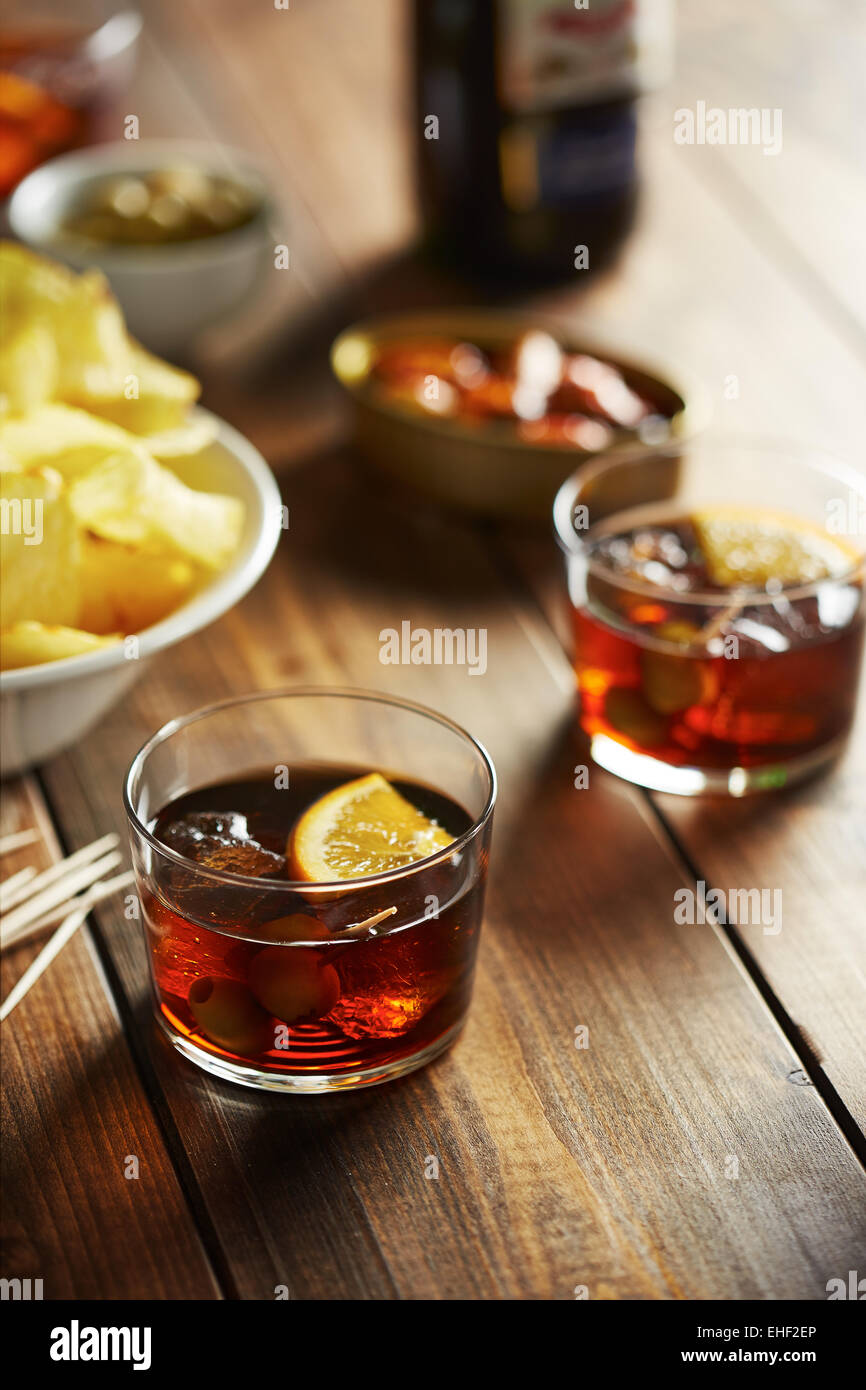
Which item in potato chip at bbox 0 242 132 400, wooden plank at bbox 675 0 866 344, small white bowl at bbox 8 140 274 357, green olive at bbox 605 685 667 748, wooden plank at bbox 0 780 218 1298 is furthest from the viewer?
wooden plank at bbox 675 0 866 344

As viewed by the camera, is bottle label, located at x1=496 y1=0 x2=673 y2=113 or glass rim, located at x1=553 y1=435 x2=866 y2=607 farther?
bottle label, located at x1=496 y1=0 x2=673 y2=113

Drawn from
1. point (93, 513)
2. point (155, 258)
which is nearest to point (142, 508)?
point (93, 513)

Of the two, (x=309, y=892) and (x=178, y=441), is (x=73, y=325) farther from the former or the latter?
(x=309, y=892)

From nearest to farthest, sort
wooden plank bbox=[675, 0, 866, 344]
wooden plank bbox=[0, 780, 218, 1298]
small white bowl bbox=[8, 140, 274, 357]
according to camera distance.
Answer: wooden plank bbox=[0, 780, 218, 1298] < small white bowl bbox=[8, 140, 274, 357] < wooden plank bbox=[675, 0, 866, 344]

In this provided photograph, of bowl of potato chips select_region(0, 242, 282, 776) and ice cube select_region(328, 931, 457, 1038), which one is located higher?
bowl of potato chips select_region(0, 242, 282, 776)

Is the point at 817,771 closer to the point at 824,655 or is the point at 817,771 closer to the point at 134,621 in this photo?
the point at 824,655

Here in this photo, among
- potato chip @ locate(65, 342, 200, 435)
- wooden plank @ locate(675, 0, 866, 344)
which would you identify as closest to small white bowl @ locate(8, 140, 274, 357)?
potato chip @ locate(65, 342, 200, 435)

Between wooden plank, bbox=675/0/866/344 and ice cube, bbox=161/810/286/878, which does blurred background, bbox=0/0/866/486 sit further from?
ice cube, bbox=161/810/286/878
